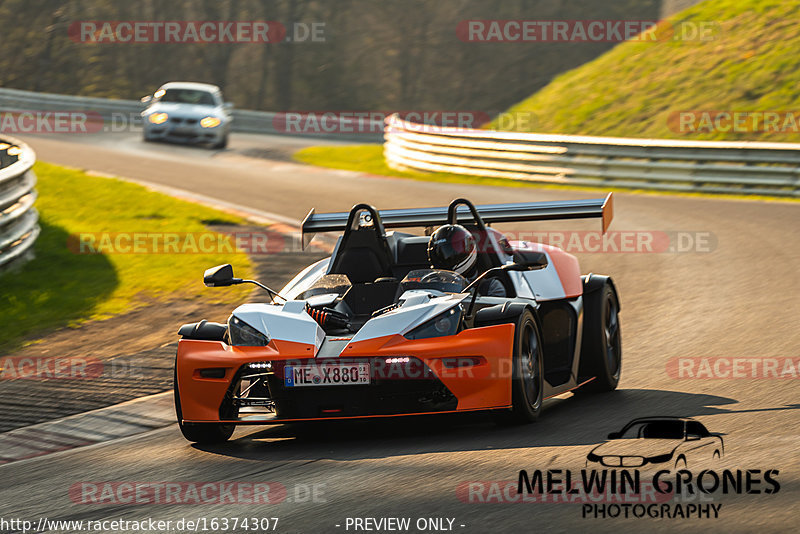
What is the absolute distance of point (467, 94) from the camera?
42812mm

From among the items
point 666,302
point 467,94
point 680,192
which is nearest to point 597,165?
point 680,192

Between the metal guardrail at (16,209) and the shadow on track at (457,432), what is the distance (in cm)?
637

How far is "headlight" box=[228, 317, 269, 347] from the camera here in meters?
6.50

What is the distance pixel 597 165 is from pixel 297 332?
644 inches

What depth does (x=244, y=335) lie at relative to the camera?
659cm

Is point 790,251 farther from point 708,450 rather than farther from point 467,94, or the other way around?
point 467,94

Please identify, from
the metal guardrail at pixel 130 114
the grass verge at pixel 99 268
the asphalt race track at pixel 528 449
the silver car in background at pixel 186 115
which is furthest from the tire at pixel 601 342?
the metal guardrail at pixel 130 114

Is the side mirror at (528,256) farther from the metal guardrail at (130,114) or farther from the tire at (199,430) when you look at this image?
the metal guardrail at (130,114)

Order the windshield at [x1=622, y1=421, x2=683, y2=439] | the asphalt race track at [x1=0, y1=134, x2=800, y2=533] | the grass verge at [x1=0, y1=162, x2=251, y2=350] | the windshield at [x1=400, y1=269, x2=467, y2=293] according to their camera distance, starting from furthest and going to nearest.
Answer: the grass verge at [x1=0, y1=162, x2=251, y2=350]
the windshield at [x1=400, y1=269, x2=467, y2=293]
the windshield at [x1=622, y1=421, x2=683, y2=439]
the asphalt race track at [x1=0, y1=134, x2=800, y2=533]

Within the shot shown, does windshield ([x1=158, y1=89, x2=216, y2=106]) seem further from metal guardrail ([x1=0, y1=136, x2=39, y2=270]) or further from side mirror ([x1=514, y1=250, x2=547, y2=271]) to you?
side mirror ([x1=514, y1=250, x2=547, y2=271])

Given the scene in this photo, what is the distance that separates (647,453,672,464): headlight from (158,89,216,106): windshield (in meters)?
25.2

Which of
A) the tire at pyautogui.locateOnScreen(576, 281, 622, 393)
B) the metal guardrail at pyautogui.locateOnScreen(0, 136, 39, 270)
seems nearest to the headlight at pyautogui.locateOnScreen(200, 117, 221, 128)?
the metal guardrail at pyautogui.locateOnScreen(0, 136, 39, 270)

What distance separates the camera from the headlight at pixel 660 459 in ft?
17.8

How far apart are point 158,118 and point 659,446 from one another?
25215mm
